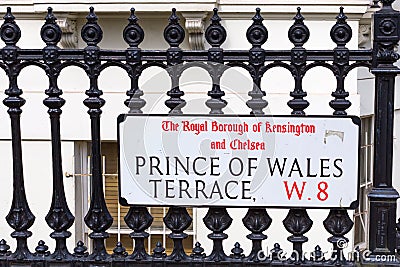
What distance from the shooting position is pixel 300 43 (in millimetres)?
2889

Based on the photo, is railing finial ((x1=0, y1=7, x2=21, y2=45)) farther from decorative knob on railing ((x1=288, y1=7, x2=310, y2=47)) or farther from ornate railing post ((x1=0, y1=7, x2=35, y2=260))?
decorative knob on railing ((x1=288, y1=7, x2=310, y2=47))

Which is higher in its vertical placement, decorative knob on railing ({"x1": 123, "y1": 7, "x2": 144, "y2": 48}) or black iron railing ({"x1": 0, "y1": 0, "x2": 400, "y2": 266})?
decorative knob on railing ({"x1": 123, "y1": 7, "x2": 144, "y2": 48})

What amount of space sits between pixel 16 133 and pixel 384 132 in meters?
1.97

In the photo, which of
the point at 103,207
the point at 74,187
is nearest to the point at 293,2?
the point at 74,187

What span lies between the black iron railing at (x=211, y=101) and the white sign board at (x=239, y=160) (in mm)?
77

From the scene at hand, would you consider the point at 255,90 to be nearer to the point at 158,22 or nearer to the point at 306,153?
the point at 306,153

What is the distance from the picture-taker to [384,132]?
2914 mm

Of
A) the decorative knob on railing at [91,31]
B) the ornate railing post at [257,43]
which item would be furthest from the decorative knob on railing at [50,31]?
the ornate railing post at [257,43]

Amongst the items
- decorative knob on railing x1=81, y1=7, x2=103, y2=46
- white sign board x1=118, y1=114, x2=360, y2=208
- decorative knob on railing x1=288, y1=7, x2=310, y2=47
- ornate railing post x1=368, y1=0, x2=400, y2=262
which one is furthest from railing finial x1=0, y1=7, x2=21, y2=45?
ornate railing post x1=368, y1=0, x2=400, y2=262

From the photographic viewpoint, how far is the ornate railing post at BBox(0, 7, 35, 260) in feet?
9.86

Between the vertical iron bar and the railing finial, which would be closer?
the vertical iron bar

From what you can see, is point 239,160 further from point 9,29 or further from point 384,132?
point 9,29

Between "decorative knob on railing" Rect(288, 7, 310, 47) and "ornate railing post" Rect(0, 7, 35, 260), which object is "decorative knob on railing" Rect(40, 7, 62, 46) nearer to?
"ornate railing post" Rect(0, 7, 35, 260)

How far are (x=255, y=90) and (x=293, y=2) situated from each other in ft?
9.85
